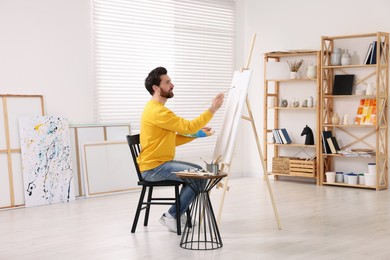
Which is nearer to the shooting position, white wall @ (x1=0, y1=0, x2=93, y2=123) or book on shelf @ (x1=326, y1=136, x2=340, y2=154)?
white wall @ (x1=0, y1=0, x2=93, y2=123)

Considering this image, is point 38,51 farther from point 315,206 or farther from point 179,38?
point 315,206

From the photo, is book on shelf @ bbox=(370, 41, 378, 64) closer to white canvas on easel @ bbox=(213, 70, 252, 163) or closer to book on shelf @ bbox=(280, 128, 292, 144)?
book on shelf @ bbox=(280, 128, 292, 144)

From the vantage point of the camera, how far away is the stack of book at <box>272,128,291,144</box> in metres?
8.01

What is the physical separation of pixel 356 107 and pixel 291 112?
0.98 m

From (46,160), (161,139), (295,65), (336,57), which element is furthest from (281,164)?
(161,139)

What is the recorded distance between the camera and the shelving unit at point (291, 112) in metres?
7.79

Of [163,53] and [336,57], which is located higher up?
[163,53]

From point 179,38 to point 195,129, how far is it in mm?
3439

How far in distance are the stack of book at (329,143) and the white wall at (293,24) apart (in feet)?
3.95

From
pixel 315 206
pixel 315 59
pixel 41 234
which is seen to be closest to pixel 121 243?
pixel 41 234

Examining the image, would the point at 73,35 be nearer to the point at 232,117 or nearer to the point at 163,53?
the point at 163,53

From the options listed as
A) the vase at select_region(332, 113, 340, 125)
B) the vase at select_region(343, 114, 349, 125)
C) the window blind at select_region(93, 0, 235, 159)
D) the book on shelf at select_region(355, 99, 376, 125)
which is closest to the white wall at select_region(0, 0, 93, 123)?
the window blind at select_region(93, 0, 235, 159)

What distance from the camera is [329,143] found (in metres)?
7.50

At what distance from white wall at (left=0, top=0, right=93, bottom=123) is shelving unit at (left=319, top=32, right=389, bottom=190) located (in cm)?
293
